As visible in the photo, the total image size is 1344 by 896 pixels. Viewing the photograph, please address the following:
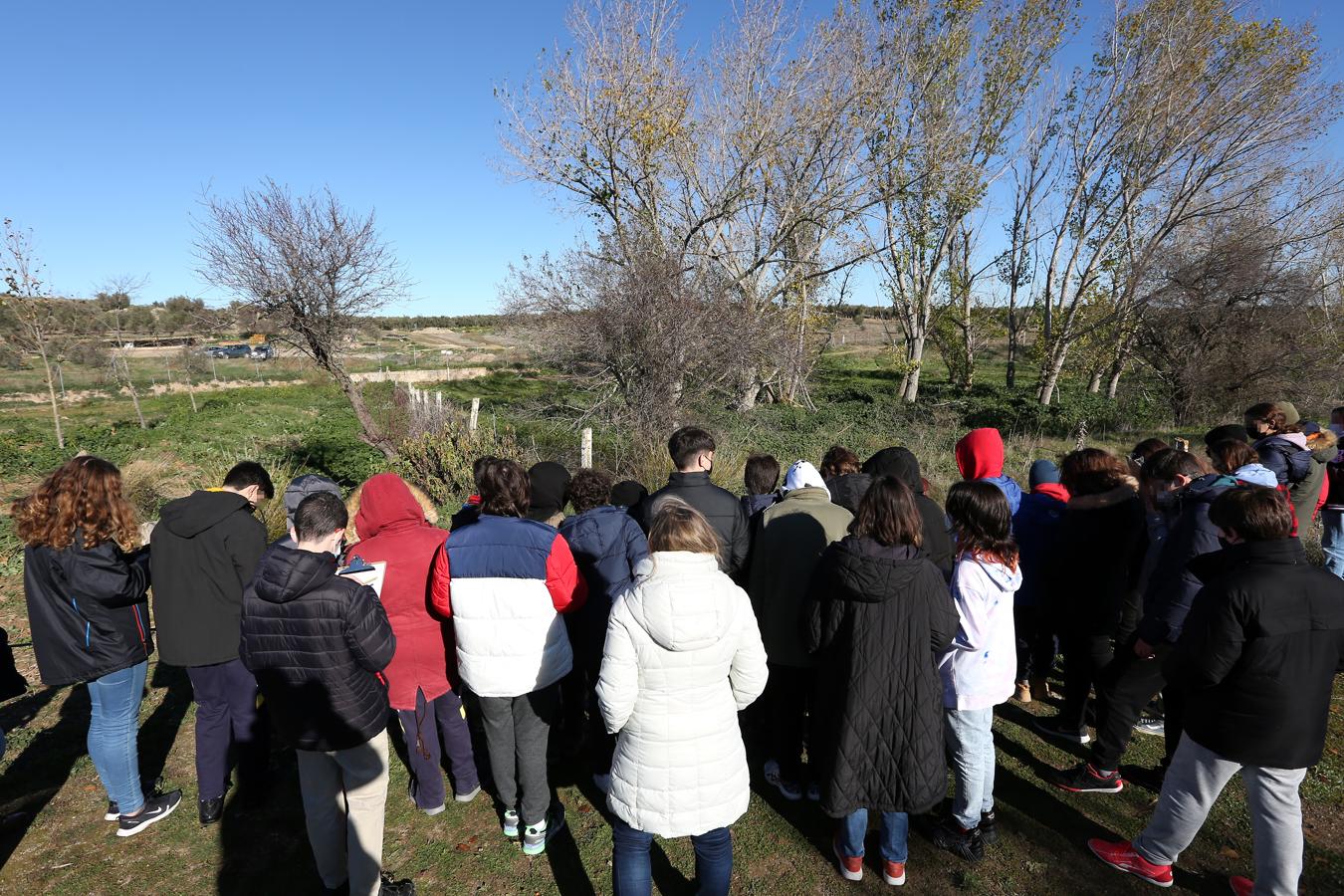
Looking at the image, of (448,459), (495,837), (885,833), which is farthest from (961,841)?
(448,459)

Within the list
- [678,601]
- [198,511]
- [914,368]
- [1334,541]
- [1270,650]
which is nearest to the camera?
[678,601]

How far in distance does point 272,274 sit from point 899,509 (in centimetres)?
1175

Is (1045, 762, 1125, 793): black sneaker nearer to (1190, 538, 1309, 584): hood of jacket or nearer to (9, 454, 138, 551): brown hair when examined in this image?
(1190, 538, 1309, 584): hood of jacket

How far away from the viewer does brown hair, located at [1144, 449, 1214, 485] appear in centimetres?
362

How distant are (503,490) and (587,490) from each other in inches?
25.2

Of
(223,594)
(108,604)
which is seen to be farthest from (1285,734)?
(108,604)

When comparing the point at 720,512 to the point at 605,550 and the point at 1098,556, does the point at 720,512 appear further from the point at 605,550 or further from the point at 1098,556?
the point at 1098,556

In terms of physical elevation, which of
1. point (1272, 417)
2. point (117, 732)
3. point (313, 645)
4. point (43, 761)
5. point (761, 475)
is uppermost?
point (1272, 417)

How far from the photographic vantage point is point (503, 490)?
9.10 feet

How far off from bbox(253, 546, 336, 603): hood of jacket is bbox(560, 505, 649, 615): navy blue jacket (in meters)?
1.10

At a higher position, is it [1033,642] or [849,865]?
[1033,642]

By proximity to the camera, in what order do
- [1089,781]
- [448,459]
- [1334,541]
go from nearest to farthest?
[1089,781] → [1334,541] → [448,459]

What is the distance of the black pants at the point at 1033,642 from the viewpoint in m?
3.86

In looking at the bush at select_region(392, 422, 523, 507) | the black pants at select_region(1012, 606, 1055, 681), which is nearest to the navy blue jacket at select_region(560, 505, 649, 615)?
the black pants at select_region(1012, 606, 1055, 681)
